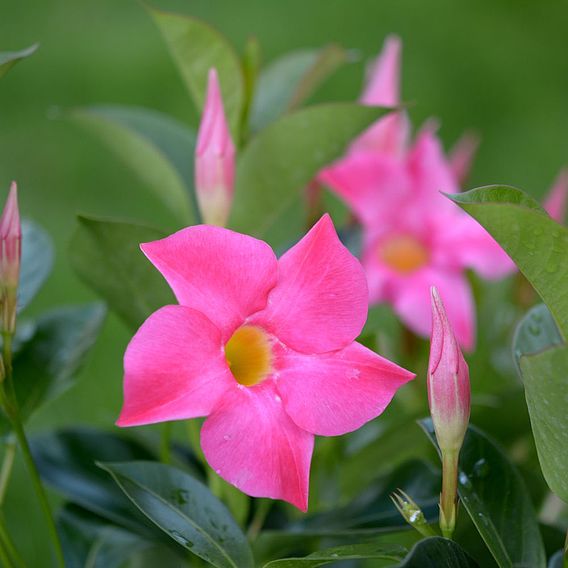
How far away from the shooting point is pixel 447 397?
1.67ft

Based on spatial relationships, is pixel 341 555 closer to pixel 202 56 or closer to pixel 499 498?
pixel 499 498

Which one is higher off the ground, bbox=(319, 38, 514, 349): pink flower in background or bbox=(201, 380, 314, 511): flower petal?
bbox=(201, 380, 314, 511): flower petal

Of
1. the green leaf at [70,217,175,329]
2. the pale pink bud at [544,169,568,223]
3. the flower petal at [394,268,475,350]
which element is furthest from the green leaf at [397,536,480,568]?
the pale pink bud at [544,169,568,223]

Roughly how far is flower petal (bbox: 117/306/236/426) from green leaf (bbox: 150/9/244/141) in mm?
283

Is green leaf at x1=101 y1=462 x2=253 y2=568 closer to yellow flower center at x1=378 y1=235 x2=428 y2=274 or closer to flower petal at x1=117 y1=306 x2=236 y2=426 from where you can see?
flower petal at x1=117 y1=306 x2=236 y2=426

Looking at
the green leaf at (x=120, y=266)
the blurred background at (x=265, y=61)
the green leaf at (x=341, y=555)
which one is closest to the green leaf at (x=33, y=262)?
the green leaf at (x=120, y=266)

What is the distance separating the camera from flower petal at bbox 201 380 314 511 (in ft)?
1.64

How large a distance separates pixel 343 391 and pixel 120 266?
0.19 metres

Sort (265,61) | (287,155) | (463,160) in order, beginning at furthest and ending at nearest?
(265,61) → (463,160) → (287,155)

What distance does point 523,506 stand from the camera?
1.84ft

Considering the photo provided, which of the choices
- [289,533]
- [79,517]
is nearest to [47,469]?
[79,517]

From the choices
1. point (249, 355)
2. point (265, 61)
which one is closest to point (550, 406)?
point (249, 355)

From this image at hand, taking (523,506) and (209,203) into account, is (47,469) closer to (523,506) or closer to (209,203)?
(209,203)

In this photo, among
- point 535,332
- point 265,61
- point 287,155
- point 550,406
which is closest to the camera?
point 550,406
